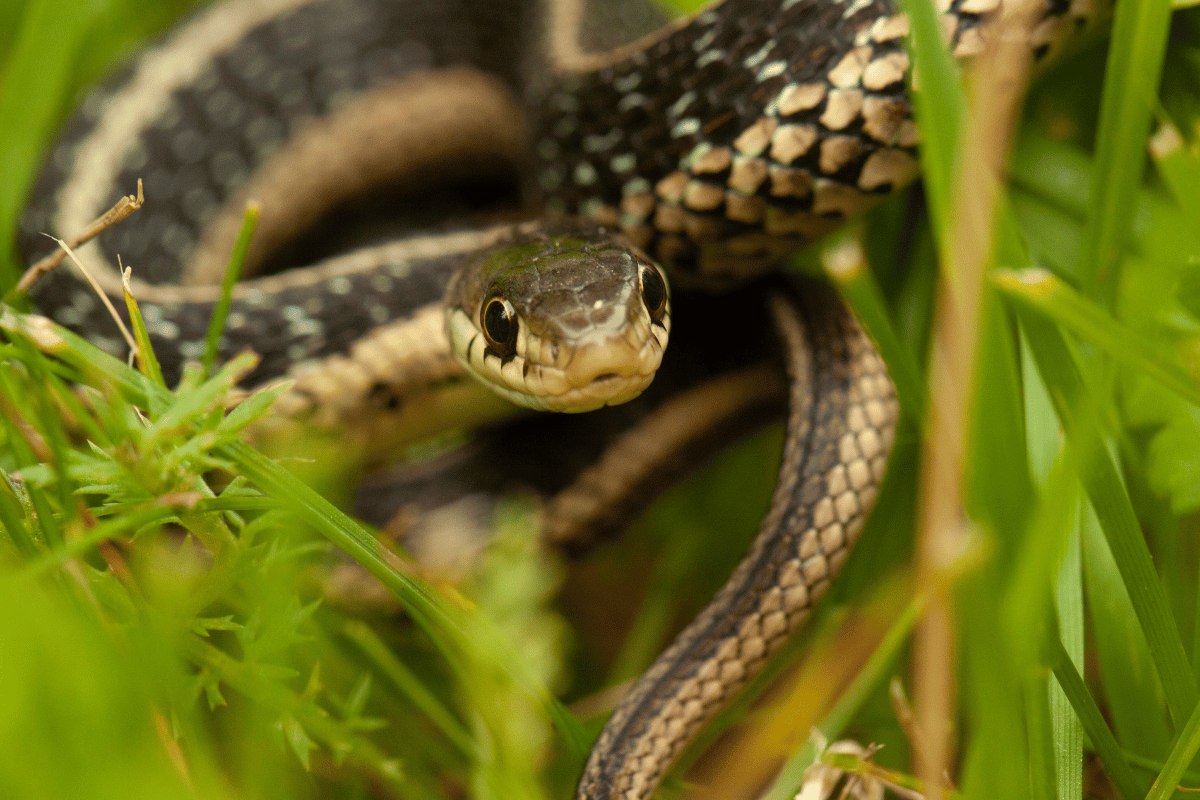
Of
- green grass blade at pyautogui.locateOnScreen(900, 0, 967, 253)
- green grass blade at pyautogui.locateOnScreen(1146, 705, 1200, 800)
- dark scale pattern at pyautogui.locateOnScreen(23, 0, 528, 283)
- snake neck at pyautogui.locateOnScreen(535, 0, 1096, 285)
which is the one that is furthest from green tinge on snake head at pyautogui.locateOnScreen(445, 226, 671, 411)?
dark scale pattern at pyautogui.locateOnScreen(23, 0, 528, 283)

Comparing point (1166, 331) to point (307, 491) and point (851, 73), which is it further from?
point (307, 491)

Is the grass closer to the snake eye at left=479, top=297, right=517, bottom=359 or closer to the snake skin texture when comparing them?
the snake skin texture

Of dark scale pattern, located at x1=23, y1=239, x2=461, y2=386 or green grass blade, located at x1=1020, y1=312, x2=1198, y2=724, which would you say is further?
dark scale pattern, located at x1=23, y1=239, x2=461, y2=386

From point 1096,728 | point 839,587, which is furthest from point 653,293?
point 1096,728

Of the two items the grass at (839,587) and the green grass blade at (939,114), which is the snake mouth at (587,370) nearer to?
the grass at (839,587)

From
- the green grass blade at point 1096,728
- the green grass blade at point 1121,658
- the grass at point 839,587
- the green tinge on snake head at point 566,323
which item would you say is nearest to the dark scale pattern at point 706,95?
the green tinge on snake head at point 566,323

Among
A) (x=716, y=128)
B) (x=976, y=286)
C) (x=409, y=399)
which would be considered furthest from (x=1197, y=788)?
(x=409, y=399)

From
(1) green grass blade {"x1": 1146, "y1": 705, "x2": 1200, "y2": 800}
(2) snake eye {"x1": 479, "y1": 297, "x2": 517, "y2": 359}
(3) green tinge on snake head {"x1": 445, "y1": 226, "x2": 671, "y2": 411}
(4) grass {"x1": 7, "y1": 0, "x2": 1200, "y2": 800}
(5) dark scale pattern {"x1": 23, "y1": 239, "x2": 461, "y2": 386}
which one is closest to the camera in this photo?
(4) grass {"x1": 7, "y1": 0, "x2": 1200, "y2": 800}

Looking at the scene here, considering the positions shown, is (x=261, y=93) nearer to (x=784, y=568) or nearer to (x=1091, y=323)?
(x=784, y=568)
